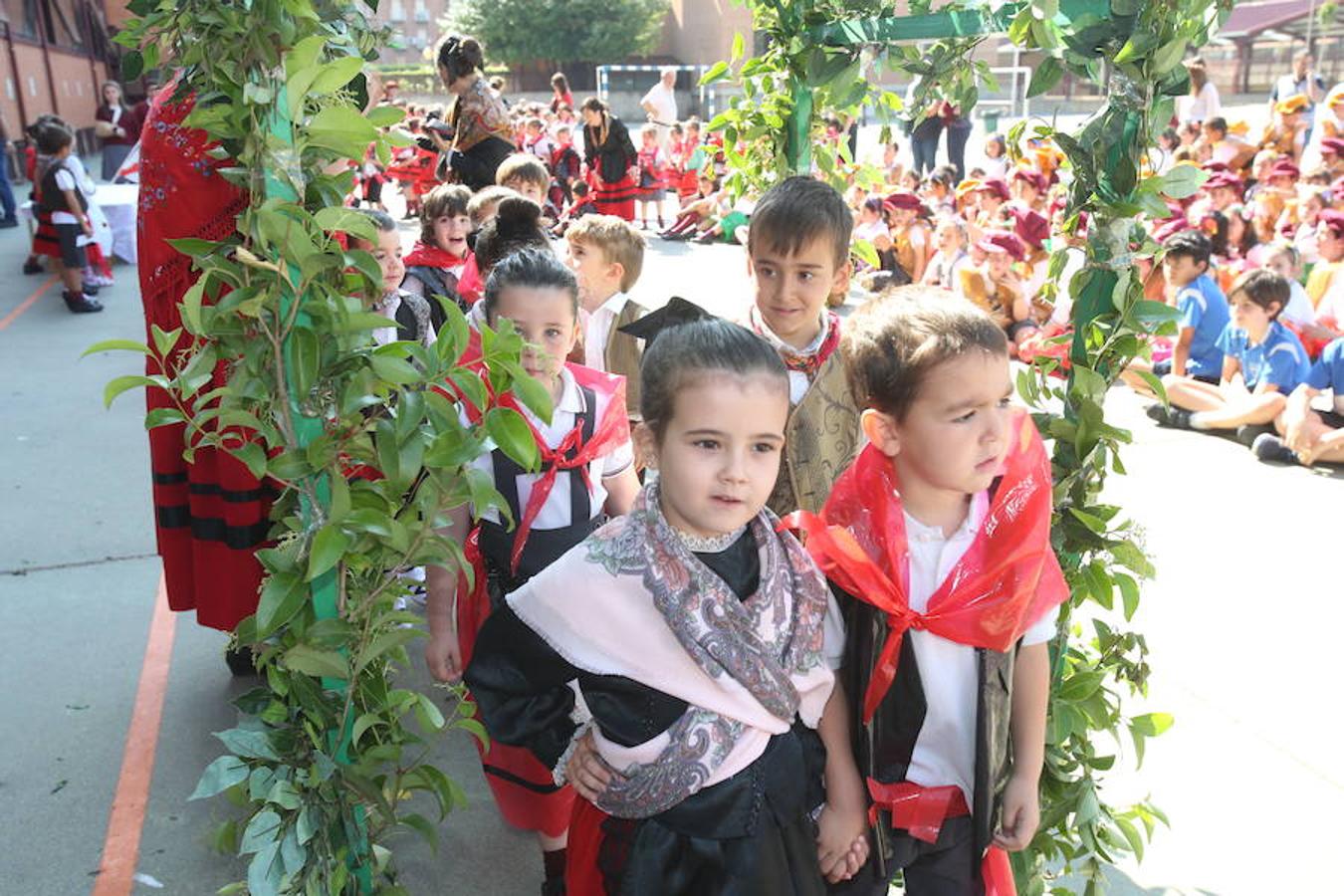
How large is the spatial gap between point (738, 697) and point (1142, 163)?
1144 mm

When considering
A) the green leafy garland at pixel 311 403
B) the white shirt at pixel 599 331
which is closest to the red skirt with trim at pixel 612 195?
the white shirt at pixel 599 331

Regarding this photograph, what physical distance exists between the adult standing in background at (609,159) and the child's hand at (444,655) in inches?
438

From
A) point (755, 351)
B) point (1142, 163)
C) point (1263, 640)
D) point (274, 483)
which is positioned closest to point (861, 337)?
point (755, 351)

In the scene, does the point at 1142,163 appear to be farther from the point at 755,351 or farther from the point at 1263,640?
the point at 1263,640

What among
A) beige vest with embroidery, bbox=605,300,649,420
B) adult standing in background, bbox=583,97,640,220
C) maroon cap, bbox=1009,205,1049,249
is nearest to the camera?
beige vest with embroidery, bbox=605,300,649,420

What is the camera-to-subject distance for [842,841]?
1.80m

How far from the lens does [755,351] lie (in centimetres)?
169

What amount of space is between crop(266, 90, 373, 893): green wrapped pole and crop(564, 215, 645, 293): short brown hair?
1.90 meters

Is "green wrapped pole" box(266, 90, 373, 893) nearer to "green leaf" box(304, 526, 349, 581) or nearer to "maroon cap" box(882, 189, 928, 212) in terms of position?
"green leaf" box(304, 526, 349, 581)

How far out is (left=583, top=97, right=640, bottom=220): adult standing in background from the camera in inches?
510

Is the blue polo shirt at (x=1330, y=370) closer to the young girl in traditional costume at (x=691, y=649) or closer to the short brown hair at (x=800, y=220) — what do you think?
the short brown hair at (x=800, y=220)

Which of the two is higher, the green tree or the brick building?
the green tree

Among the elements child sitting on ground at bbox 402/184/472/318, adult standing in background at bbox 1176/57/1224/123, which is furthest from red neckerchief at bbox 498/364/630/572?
adult standing in background at bbox 1176/57/1224/123

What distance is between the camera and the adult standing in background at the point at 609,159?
510 inches
